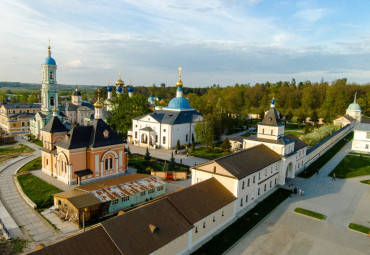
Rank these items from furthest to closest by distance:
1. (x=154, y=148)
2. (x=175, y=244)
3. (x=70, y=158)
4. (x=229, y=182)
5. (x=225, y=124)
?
(x=225, y=124), (x=154, y=148), (x=70, y=158), (x=229, y=182), (x=175, y=244)

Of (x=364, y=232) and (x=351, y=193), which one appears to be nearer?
(x=364, y=232)

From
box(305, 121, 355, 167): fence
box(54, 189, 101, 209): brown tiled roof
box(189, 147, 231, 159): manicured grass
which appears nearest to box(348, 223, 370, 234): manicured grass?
box(305, 121, 355, 167): fence

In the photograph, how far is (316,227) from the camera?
18266 millimetres

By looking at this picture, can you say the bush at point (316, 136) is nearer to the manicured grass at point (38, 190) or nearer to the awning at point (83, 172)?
the awning at point (83, 172)

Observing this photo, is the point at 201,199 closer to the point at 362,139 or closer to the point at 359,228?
the point at 359,228

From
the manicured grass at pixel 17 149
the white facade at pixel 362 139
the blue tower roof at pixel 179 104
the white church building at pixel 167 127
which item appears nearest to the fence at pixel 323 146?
the white facade at pixel 362 139

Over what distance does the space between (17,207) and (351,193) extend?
27339mm

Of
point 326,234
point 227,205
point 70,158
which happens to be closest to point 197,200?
point 227,205

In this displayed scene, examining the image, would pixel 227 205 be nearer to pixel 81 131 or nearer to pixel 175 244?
pixel 175 244

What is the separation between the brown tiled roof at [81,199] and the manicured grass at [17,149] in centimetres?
2076

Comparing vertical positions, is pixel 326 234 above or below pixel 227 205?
below

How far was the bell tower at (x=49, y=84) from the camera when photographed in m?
41.1

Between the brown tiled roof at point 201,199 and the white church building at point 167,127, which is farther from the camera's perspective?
the white church building at point 167,127

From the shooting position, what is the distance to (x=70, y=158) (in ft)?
76.9
